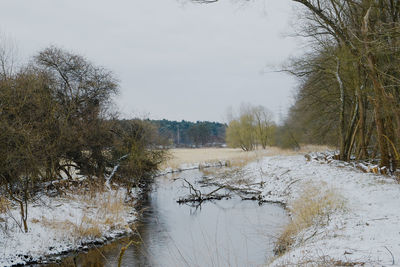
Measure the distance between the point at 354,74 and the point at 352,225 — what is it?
31.6ft

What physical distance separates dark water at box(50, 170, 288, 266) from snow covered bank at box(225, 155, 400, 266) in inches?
49.9

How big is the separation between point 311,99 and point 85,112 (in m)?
12.7

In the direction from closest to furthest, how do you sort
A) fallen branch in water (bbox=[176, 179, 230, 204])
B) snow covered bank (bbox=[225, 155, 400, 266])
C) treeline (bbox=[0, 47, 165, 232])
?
snow covered bank (bbox=[225, 155, 400, 266]), treeline (bbox=[0, 47, 165, 232]), fallen branch in water (bbox=[176, 179, 230, 204])

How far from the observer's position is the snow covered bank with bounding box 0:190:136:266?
29.0ft

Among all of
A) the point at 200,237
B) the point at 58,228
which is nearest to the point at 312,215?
the point at 200,237

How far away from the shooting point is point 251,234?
10422mm

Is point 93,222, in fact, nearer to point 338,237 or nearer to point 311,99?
point 338,237

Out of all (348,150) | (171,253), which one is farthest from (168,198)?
(348,150)

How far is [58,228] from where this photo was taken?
394 inches

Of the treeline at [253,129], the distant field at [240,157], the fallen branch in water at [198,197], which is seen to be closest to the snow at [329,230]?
the fallen branch in water at [198,197]

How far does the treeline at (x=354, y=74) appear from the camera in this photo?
34.6ft

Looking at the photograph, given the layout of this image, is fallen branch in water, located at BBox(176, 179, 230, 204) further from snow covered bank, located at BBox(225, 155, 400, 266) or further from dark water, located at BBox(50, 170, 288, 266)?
snow covered bank, located at BBox(225, 155, 400, 266)

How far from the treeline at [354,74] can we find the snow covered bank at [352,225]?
2.13 metres

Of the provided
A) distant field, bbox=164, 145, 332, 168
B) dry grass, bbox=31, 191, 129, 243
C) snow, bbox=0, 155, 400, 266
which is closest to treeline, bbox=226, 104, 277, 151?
distant field, bbox=164, 145, 332, 168
